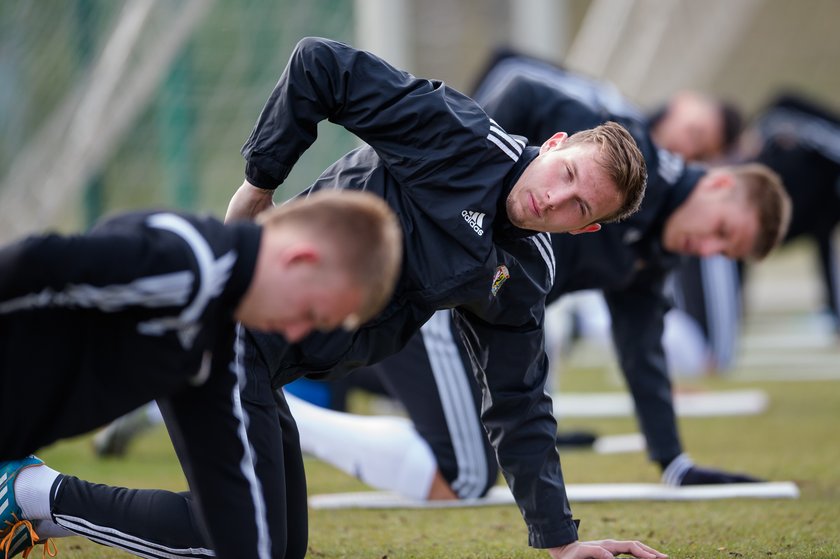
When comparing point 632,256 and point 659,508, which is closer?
point 659,508

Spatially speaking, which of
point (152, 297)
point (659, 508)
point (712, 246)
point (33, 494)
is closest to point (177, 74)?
point (712, 246)

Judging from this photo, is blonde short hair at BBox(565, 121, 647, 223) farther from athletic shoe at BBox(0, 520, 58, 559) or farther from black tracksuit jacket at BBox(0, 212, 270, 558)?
athletic shoe at BBox(0, 520, 58, 559)

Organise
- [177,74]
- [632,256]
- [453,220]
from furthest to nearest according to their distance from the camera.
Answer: [177,74]
[632,256]
[453,220]

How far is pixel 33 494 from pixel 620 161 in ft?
4.77

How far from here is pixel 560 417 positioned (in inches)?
211

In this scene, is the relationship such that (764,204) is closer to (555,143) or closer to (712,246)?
(712,246)

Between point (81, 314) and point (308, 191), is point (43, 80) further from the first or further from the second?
point (81, 314)

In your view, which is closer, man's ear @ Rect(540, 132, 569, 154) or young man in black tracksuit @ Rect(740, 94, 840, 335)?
man's ear @ Rect(540, 132, 569, 154)

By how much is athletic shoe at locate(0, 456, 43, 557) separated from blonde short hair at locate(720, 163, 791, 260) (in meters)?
2.17

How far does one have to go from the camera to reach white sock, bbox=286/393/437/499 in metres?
3.39

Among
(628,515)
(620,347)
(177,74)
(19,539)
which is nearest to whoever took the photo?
(19,539)

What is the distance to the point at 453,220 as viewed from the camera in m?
2.42

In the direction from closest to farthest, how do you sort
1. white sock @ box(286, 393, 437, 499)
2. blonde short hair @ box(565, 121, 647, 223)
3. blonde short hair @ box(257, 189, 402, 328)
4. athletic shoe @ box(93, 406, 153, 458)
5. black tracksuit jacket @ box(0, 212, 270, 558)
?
black tracksuit jacket @ box(0, 212, 270, 558) < blonde short hair @ box(257, 189, 402, 328) < blonde short hair @ box(565, 121, 647, 223) < white sock @ box(286, 393, 437, 499) < athletic shoe @ box(93, 406, 153, 458)

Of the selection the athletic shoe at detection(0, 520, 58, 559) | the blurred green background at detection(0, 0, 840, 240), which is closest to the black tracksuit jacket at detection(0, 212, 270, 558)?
the athletic shoe at detection(0, 520, 58, 559)
